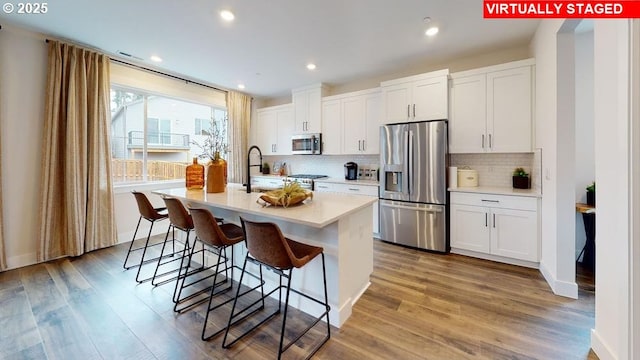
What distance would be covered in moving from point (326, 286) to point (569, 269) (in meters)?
2.22

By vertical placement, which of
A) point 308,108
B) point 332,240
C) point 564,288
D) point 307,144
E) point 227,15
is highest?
point 227,15

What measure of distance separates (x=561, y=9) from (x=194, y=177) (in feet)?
12.6

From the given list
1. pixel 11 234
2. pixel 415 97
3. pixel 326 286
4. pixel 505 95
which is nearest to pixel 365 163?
pixel 415 97

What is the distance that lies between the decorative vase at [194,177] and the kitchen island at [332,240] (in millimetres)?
726

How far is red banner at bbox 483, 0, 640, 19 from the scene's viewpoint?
1.37 m

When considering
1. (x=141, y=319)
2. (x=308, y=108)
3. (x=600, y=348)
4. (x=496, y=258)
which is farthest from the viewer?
(x=308, y=108)

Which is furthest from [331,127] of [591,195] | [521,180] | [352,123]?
[591,195]

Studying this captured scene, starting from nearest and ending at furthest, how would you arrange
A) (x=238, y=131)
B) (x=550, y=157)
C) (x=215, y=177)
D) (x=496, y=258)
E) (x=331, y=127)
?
(x=550, y=157) → (x=215, y=177) → (x=496, y=258) → (x=331, y=127) → (x=238, y=131)

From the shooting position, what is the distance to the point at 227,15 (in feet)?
8.45

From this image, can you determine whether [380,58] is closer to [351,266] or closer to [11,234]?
[351,266]

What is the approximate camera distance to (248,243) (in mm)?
1714

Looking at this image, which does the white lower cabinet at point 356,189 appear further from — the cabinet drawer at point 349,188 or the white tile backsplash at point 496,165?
the white tile backsplash at point 496,165

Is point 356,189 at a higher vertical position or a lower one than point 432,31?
lower

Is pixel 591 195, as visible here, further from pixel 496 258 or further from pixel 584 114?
pixel 496 258
